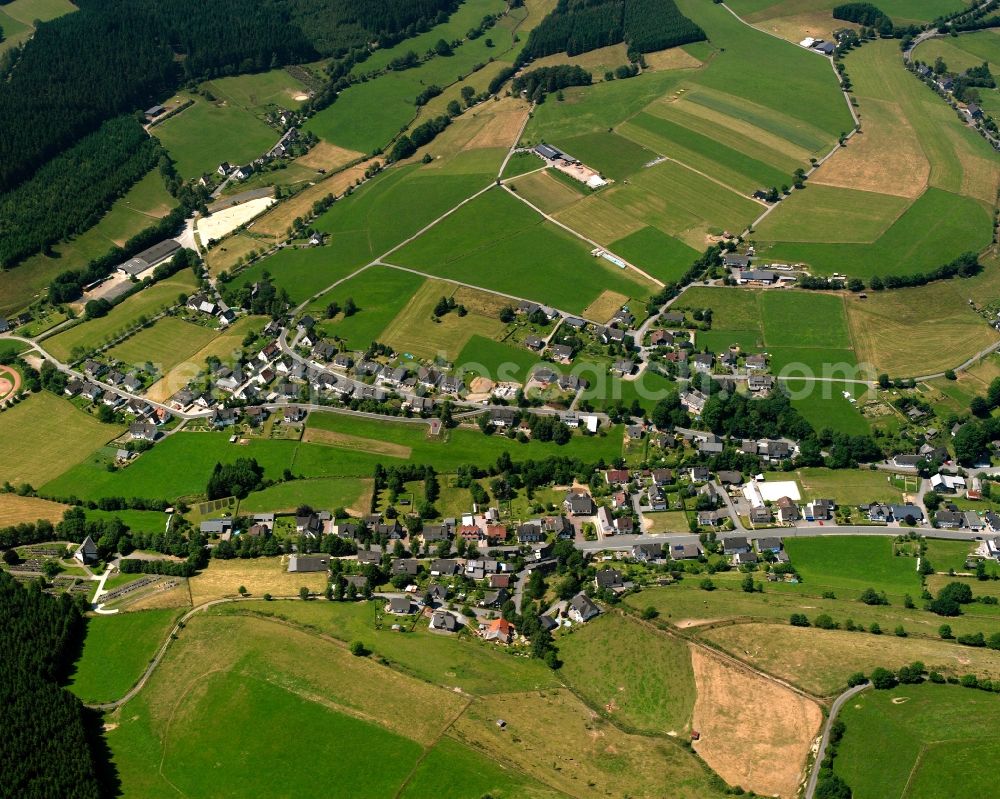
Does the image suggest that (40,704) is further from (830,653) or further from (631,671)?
(830,653)

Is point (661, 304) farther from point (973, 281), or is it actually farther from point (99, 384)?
point (99, 384)

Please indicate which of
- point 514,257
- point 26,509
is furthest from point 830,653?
point 26,509

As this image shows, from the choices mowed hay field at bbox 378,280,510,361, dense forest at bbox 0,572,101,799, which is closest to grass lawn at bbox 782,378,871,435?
mowed hay field at bbox 378,280,510,361

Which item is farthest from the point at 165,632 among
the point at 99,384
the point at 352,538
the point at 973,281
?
the point at 973,281

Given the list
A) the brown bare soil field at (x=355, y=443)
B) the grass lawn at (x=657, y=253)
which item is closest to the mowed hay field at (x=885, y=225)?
the grass lawn at (x=657, y=253)

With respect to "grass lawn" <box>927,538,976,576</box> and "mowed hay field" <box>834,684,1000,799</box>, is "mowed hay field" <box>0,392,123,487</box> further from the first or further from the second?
"grass lawn" <box>927,538,976,576</box>

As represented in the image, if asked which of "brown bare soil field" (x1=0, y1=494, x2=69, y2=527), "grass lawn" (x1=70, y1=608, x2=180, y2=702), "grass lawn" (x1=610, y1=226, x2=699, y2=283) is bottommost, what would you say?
"grass lawn" (x1=70, y1=608, x2=180, y2=702)
